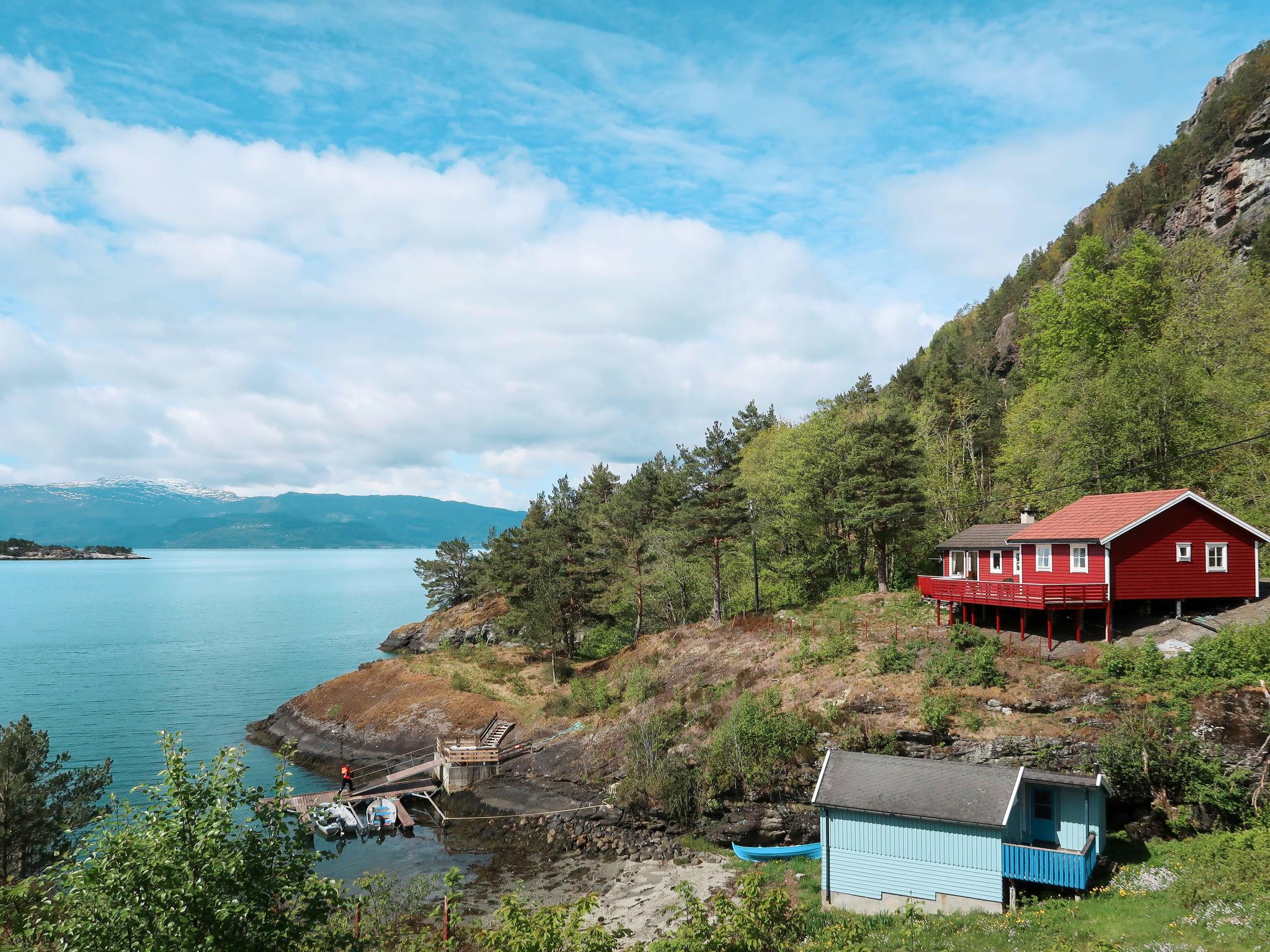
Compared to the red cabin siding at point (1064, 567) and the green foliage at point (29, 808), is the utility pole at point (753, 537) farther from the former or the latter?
the green foliage at point (29, 808)

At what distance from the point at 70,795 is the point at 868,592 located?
43.0 metres

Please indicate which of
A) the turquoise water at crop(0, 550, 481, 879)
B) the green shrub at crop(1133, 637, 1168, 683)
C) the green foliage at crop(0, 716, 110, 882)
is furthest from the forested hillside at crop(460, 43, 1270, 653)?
the green foliage at crop(0, 716, 110, 882)

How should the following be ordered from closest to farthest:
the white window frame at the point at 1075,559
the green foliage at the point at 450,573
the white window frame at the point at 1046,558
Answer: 1. the white window frame at the point at 1075,559
2. the white window frame at the point at 1046,558
3. the green foliage at the point at 450,573

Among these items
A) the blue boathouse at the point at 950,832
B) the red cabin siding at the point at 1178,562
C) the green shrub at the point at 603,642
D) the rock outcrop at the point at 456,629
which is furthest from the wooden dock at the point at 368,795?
the red cabin siding at the point at 1178,562

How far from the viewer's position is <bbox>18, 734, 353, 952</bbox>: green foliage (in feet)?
29.1

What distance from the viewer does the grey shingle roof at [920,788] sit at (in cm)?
2148

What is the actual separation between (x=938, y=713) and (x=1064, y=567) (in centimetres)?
1061

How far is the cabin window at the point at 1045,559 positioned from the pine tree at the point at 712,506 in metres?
18.4

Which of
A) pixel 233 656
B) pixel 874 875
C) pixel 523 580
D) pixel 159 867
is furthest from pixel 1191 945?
pixel 233 656

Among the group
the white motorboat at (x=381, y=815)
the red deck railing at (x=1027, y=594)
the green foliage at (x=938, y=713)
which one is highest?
the red deck railing at (x=1027, y=594)

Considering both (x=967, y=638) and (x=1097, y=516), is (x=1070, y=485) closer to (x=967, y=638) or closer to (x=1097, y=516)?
(x=1097, y=516)

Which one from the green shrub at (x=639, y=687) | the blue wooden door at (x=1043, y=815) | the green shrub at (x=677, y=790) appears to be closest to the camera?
the blue wooden door at (x=1043, y=815)

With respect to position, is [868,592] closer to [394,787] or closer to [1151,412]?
[1151,412]

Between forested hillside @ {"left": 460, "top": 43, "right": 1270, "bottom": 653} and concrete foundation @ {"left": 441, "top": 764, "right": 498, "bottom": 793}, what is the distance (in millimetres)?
13668
